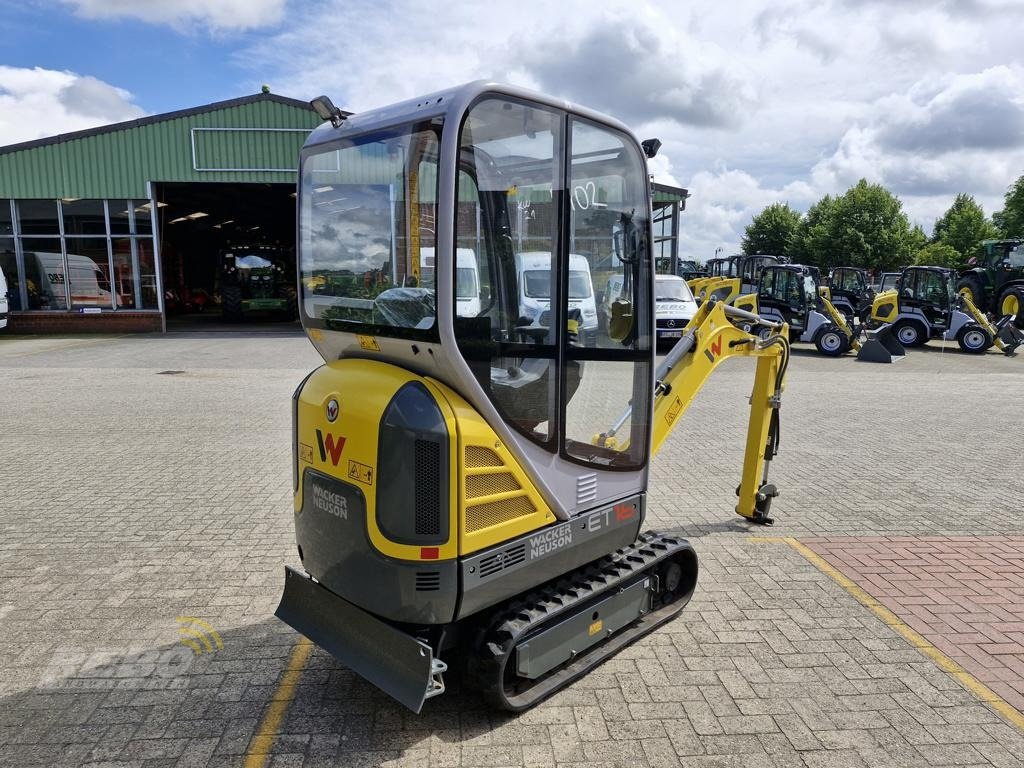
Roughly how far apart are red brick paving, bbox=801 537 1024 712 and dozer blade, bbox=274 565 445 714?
2.86m

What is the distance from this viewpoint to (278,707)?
3.32 metres

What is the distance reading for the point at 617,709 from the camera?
334cm

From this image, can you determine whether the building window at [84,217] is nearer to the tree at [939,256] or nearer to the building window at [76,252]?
the building window at [76,252]

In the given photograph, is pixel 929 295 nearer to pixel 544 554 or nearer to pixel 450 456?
Answer: pixel 544 554

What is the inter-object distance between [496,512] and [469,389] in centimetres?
57

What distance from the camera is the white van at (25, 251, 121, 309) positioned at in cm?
2148

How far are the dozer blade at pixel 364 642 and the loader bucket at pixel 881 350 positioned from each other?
1659 centimetres

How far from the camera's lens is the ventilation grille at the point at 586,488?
3.49 metres

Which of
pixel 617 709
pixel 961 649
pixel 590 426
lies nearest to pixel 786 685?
pixel 617 709

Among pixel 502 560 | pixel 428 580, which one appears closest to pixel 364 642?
pixel 428 580

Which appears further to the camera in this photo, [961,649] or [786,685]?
[961,649]

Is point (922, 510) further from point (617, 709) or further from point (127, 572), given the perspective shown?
point (127, 572)

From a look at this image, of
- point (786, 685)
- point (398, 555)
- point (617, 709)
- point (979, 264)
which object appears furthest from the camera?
point (979, 264)

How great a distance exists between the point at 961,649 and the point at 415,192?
3.79 meters
